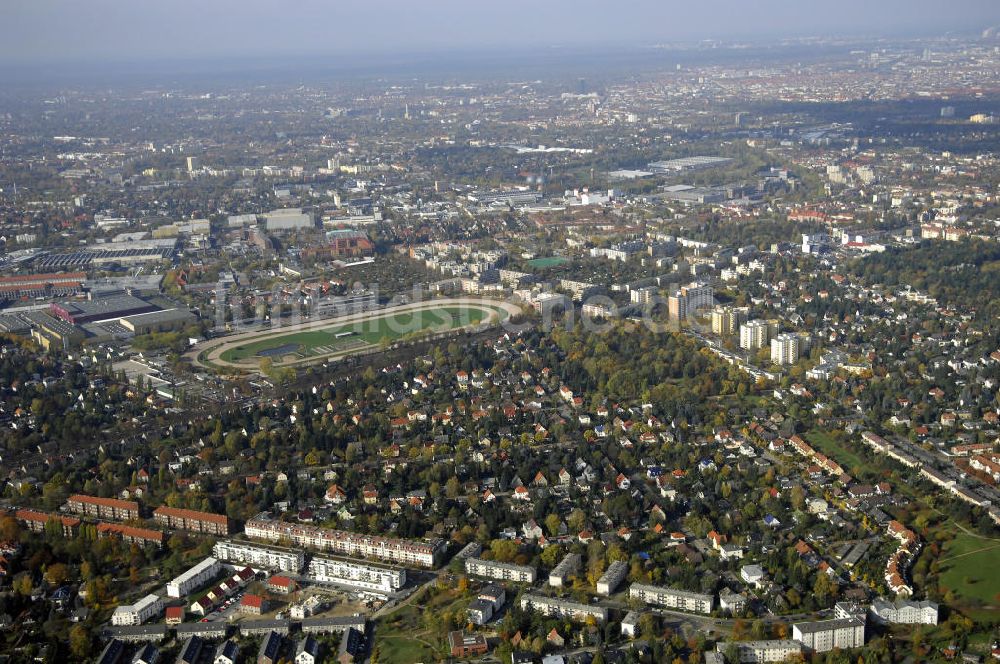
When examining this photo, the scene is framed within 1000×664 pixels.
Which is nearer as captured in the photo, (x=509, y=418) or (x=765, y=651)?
(x=765, y=651)

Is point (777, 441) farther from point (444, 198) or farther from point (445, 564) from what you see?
point (444, 198)

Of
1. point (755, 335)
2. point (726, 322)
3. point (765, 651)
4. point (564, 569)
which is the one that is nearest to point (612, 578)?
point (564, 569)

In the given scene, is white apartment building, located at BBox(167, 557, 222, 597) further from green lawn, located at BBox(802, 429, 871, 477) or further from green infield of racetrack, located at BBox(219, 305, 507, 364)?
green infield of racetrack, located at BBox(219, 305, 507, 364)

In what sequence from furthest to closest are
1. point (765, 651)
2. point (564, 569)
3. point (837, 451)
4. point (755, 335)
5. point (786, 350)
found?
point (755, 335)
point (786, 350)
point (837, 451)
point (564, 569)
point (765, 651)

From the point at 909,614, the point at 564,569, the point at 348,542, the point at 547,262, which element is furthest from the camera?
the point at 547,262

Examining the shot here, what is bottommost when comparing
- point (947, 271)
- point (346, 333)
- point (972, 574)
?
point (972, 574)

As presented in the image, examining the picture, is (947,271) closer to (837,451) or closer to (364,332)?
(837,451)

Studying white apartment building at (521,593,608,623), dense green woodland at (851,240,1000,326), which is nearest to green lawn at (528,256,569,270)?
dense green woodland at (851,240,1000,326)

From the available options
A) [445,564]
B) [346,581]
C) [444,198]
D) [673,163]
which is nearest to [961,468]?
[445,564]
